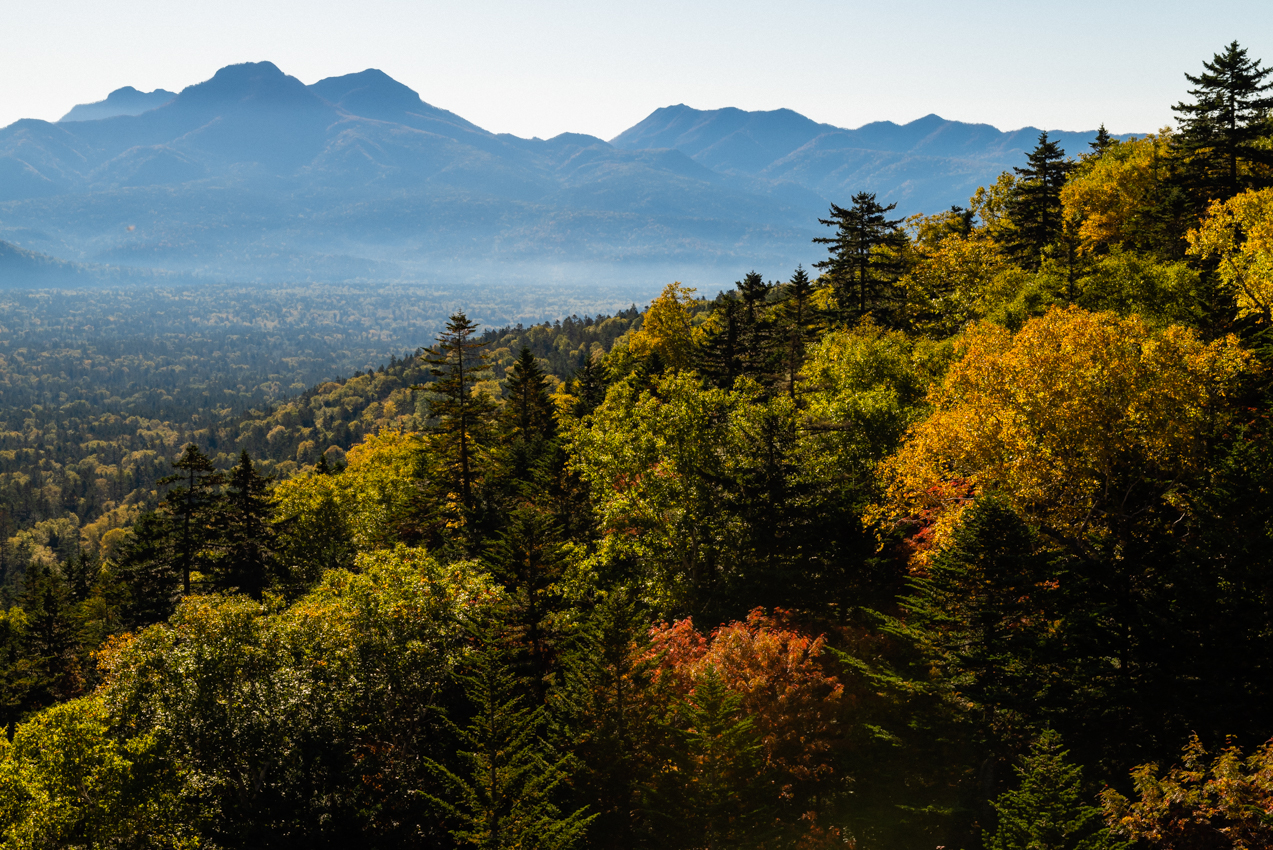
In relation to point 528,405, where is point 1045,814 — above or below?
below

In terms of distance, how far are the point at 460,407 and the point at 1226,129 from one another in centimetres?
5618

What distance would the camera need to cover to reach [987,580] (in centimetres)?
2223

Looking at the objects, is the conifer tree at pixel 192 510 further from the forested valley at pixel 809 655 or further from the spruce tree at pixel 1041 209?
the spruce tree at pixel 1041 209

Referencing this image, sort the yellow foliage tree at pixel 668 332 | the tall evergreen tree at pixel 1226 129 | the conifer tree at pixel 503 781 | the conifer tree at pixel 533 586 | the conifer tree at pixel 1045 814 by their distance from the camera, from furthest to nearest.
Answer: the yellow foliage tree at pixel 668 332, the tall evergreen tree at pixel 1226 129, the conifer tree at pixel 533 586, the conifer tree at pixel 503 781, the conifer tree at pixel 1045 814

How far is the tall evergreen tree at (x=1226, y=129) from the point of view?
46250 mm

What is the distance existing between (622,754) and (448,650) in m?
7.84

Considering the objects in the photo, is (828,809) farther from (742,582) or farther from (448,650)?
(448,650)

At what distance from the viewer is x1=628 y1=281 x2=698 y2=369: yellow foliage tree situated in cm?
6781

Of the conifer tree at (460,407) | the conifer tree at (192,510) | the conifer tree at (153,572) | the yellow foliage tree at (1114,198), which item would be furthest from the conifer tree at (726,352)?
the conifer tree at (153,572)

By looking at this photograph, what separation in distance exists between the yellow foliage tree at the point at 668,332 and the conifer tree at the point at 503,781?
4621 centimetres

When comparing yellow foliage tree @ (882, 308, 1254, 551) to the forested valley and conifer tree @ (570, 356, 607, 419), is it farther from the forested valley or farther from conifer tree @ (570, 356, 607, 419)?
conifer tree @ (570, 356, 607, 419)

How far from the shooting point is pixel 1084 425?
71.7 feet

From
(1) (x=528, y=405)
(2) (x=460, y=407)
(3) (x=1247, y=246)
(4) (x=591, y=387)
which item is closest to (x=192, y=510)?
(2) (x=460, y=407)

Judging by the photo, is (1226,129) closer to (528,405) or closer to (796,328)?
(796,328)
